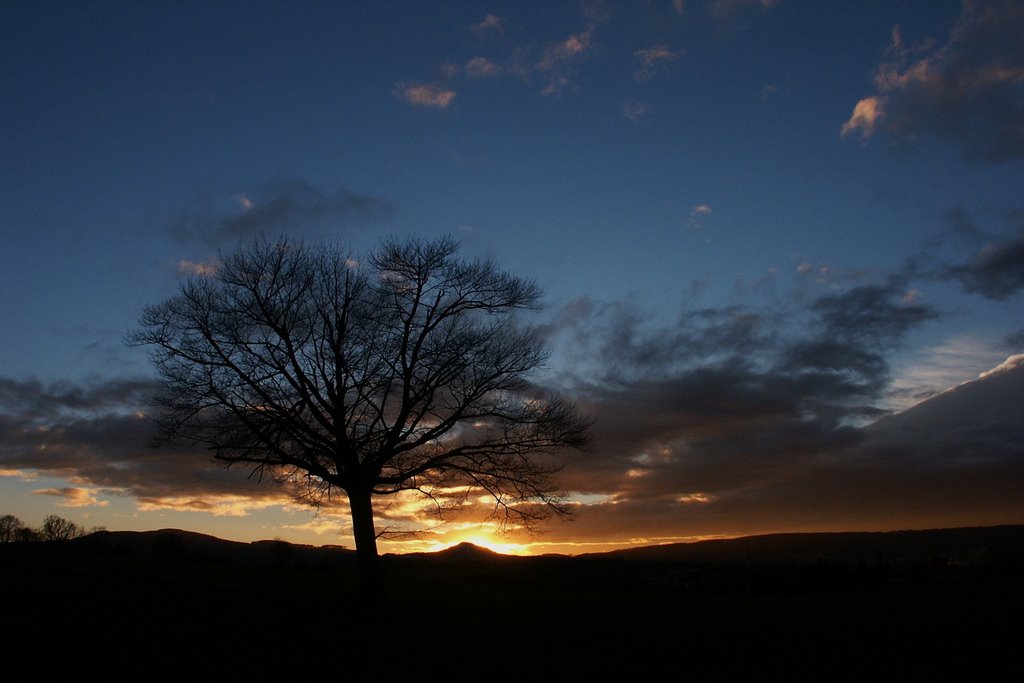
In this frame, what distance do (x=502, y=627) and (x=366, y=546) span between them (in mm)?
4176

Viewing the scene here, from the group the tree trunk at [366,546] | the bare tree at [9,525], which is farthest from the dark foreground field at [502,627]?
the bare tree at [9,525]

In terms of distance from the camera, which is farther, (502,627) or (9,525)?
(9,525)

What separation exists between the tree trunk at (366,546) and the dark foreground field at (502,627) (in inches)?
16.9

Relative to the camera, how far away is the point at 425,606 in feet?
73.2

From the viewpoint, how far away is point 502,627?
61.9ft

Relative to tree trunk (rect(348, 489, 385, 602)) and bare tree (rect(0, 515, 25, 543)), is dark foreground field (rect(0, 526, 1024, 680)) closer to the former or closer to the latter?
tree trunk (rect(348, 489, 385, 602))

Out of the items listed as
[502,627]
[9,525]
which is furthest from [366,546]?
[9,525]

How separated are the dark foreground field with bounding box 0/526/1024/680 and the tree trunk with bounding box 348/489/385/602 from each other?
1.41ft

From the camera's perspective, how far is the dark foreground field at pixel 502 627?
483 inches

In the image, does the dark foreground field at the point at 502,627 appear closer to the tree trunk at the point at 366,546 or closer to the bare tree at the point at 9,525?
the tree trunk at the point at 366,546

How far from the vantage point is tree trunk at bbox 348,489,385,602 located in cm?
1941

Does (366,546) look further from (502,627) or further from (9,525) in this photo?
(9,525)

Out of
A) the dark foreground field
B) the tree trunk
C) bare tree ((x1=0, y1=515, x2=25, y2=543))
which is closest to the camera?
the dark foreground field

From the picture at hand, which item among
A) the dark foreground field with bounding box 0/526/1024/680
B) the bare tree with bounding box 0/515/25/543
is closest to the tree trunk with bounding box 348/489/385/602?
the dark foreground field with bounding box 0/526/1024/680
